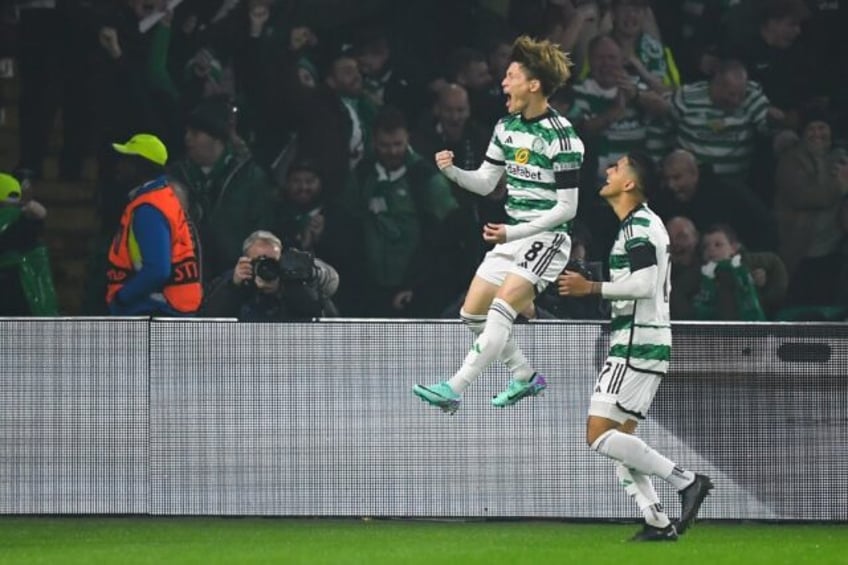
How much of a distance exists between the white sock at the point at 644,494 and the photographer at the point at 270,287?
8.34ft

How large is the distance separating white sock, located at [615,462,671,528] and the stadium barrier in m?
1.39

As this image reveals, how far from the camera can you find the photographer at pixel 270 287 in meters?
12.2

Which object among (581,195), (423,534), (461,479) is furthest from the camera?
(581,195)

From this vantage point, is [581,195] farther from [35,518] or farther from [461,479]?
[35,518]

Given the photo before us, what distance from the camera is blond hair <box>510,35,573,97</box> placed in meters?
10.5

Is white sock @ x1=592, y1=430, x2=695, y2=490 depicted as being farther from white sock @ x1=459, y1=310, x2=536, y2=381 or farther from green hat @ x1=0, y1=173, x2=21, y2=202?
green hat @ x1=0, y1=173, x2=21, y2=202

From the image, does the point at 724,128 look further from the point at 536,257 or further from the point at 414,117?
the point at 536,257

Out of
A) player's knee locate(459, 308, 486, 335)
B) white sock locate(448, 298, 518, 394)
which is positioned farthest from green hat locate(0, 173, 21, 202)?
white sock locate(448, 298, 518, 394)

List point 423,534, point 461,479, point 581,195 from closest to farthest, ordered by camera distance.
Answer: point 423,534 → point 461,479 → point 581,195

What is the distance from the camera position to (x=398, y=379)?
12180 mm

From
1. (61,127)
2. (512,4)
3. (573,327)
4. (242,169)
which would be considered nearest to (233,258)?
(242,169)

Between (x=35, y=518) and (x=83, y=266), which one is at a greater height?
(x=83, y=266)

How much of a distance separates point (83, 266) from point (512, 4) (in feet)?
12.9

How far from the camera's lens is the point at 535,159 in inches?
412
